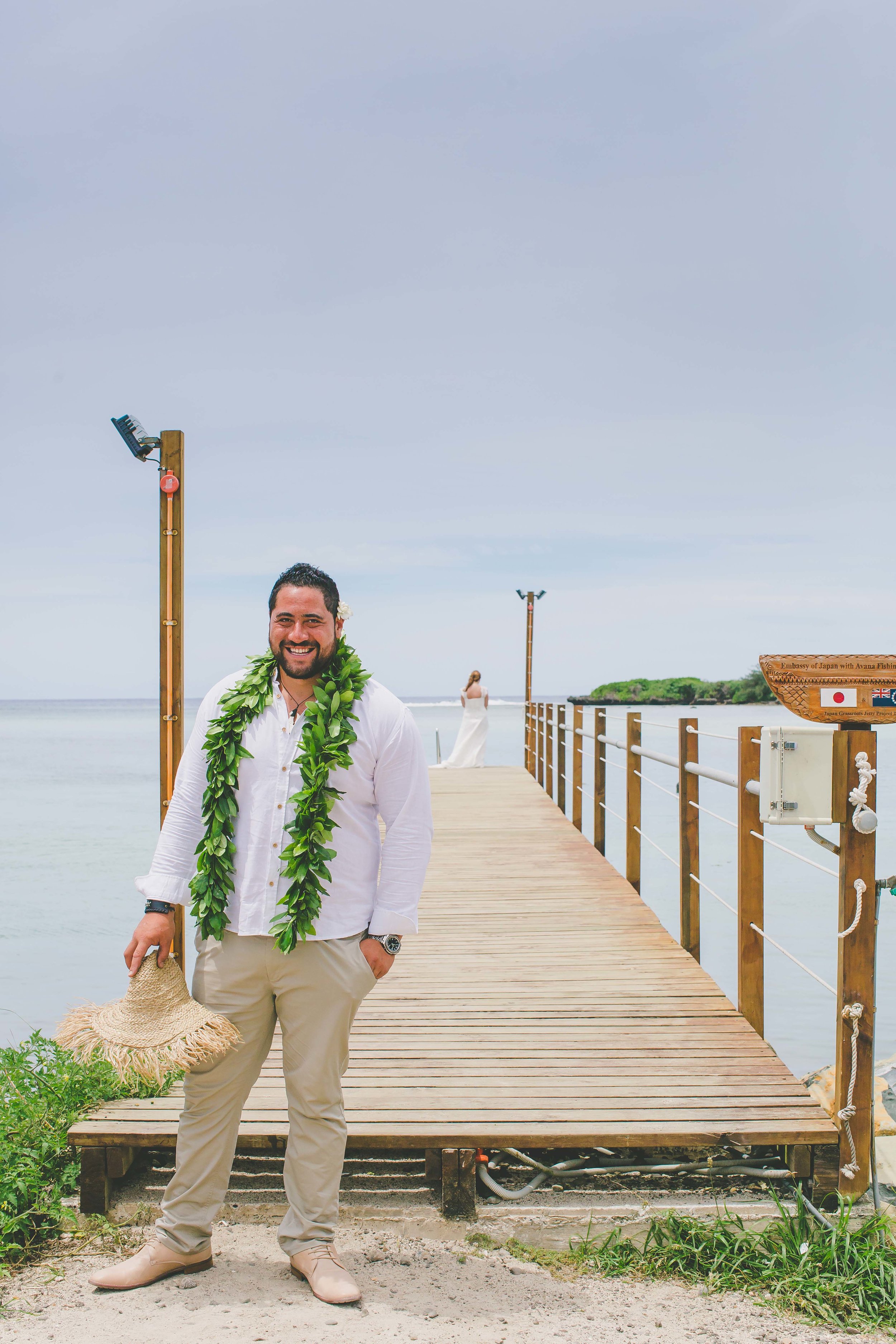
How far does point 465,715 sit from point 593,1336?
43.6 feet

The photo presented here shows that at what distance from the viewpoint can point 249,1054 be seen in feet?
6.87

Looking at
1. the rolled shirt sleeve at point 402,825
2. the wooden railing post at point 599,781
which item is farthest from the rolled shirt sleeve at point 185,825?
the wooden railing post at point 599,781

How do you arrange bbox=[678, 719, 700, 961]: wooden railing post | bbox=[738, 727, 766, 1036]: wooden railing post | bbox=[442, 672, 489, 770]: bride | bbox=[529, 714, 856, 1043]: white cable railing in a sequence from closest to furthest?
1. bbox=[529, 714, 856, 1043]: white cable railing
2. bbox=[738, 727, 766, 1036]: wooden railing post
3. bbox=[678, 719, 700, 961]: wooden railing post
4. bbox=[442, 672, 489, 770]: bride

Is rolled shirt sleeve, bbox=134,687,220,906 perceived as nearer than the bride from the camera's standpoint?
Yes

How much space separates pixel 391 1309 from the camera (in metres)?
2.00

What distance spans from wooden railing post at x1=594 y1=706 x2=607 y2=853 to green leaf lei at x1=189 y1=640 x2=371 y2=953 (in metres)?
4.86

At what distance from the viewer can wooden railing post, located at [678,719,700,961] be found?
4.22 metres

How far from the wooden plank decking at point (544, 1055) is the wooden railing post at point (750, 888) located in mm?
91

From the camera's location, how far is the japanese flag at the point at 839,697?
8.01ft

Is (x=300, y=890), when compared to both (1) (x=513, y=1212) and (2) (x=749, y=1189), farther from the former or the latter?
(2) (x=749, y=1189)

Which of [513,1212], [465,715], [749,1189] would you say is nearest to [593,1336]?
[513,1212]

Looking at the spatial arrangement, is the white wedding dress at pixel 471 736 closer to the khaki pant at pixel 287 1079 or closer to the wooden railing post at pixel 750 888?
the wooden railing post at pixel 750 888

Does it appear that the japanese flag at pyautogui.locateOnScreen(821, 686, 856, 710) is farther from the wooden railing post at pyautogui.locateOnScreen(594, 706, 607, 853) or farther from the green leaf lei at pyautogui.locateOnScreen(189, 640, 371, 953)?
the wooden railing post at pyautogui.locateOnScreen(594, 706, 607, 853)

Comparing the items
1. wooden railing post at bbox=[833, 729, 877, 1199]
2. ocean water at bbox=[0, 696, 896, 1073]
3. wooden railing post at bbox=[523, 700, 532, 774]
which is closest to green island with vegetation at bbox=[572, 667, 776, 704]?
ocean water at bbox=[0, 696, 896, 1073]
